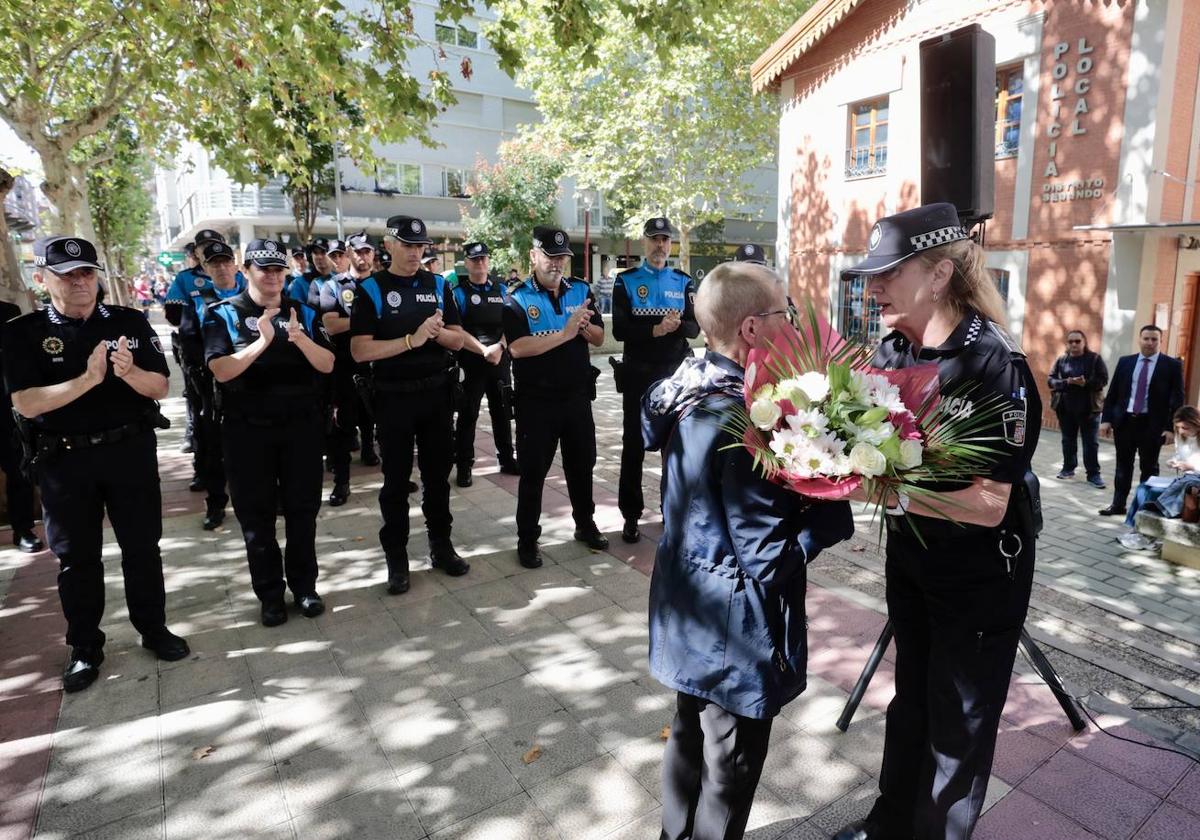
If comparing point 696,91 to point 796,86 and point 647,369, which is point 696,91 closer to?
point 796,86

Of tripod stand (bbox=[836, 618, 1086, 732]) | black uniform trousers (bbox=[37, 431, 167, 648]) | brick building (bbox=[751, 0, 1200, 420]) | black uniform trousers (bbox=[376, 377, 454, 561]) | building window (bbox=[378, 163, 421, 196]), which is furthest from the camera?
building window (bbox=[378, 163, 421, 196])

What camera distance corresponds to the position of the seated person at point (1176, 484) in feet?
19.4

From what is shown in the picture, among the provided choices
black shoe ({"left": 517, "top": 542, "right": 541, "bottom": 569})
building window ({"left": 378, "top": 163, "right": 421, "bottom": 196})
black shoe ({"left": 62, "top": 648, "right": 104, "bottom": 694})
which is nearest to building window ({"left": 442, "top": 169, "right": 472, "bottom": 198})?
building window ({"left": 378, "top": 163, "right": 421, "bottom": 196})

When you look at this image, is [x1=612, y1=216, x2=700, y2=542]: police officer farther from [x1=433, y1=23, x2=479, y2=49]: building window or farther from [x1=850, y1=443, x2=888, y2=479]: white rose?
[x1=850, y1=443, x2=888, y2=479]: white rose

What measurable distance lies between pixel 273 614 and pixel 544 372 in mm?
2295

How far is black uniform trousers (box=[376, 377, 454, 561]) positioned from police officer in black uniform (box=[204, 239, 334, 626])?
44 centimetres

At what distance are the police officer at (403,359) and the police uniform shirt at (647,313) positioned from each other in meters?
1.38

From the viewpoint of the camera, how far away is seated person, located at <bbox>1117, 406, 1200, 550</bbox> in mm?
5918

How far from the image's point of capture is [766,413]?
180cm

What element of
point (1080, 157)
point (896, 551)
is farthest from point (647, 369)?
point (1080, 157)

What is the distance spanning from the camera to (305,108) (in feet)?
46.4

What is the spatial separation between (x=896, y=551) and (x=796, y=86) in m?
15.8

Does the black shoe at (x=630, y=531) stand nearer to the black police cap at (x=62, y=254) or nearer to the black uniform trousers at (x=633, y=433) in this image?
the black uniform trousers at (x=633, y=433)

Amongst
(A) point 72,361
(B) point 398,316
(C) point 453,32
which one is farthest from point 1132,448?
(C) point 453,32
